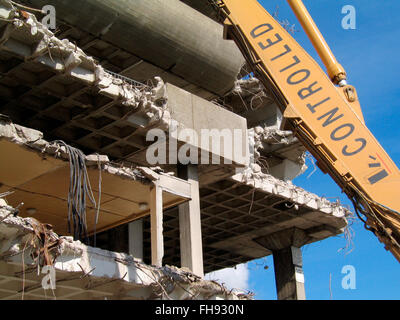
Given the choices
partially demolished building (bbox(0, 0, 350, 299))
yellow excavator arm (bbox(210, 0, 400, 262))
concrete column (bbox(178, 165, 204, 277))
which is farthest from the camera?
concrete column (bbox(178, 165, 204, 277))

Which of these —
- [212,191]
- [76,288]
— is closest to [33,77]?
[76,288]

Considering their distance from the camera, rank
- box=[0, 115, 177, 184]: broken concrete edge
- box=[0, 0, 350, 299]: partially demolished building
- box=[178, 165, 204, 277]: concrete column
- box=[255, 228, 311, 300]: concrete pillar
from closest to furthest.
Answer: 1. box=[0, 0, 350, 299]: partially demolished building
2. box=[0, 115, 177, 184]: broken concrete edge
3. box=[178, 165, 204, 277]: concrete column
4. box=[255, 228, 311, 300]: concrete pillar

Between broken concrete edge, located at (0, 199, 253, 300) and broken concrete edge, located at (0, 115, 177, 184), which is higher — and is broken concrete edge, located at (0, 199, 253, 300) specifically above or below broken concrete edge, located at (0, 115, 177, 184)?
below

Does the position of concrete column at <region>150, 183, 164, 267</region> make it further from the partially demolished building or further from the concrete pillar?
the concrete pillar

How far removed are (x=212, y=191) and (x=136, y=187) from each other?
648 centimetres

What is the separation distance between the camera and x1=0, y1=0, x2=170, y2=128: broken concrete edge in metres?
17.8

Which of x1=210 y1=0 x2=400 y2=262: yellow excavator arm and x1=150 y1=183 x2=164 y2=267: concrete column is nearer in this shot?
x1=210 y1=0 x2=400 y2=262: yellow excavator arm

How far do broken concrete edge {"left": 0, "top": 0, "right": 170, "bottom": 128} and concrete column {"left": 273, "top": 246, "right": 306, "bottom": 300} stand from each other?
43.7 feet

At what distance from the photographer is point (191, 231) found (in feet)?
74.5

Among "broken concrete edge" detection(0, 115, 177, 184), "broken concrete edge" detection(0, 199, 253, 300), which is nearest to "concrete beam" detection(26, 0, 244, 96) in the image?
"broken concrete edge" detection(0, 115, 177, 184)

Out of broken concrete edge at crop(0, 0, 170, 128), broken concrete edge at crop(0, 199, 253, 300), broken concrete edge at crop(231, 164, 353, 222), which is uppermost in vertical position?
broken concrete edge at crop(0, 0, 170, 128)

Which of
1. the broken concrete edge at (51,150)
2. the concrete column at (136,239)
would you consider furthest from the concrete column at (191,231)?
the concrete column at (136,239)

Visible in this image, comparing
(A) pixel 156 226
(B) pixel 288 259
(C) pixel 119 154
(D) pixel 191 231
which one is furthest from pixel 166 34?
(B) pixel 288 259

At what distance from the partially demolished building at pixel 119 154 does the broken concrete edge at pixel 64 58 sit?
0.11 feet
